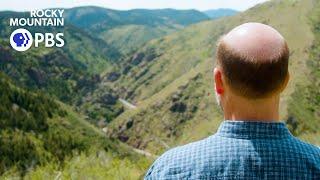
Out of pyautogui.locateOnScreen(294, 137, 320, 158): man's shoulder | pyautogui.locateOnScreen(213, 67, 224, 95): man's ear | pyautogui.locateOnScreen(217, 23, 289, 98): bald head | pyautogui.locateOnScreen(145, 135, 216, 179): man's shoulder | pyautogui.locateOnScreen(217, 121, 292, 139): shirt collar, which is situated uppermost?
pyautogui.locateOnScreen(217, 23, 289, 98): bald head

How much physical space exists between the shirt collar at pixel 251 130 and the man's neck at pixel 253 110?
0.25 feet

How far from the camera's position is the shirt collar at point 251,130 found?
10.9ft

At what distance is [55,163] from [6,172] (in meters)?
0.94

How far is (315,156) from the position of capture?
3430 mm

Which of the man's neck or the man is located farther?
the man's neck

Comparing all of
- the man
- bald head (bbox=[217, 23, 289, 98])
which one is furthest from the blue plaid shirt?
bald head (bbox=[217, 23, 289, 98])

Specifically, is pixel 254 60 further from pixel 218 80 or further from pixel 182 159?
pixel 182 159

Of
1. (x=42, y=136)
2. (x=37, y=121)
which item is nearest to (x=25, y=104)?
(x=37, y=121)

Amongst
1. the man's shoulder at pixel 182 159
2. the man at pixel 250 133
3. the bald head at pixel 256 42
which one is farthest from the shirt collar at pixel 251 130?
the bald head at pixel 256 42

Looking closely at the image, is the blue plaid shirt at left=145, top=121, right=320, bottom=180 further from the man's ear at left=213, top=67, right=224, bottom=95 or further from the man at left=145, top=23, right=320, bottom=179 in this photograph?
the man's ear at left=213, top=67, right=224, bottom=95

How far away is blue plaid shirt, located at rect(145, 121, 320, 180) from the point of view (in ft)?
10.7

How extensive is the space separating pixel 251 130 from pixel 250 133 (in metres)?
0.02

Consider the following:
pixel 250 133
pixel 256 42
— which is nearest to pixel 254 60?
pixel 256 42

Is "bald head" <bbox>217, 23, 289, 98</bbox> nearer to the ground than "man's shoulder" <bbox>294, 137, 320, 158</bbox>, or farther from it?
farther from it
